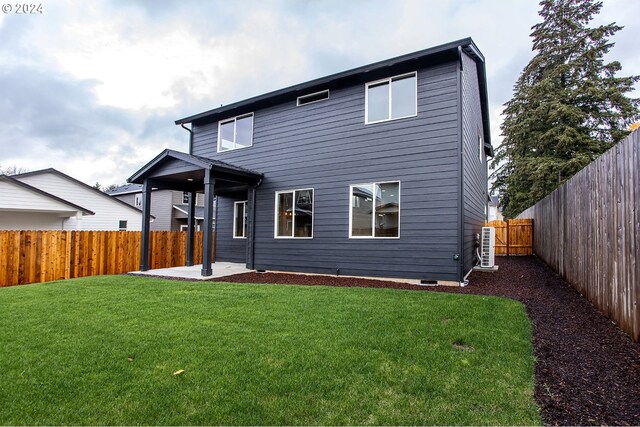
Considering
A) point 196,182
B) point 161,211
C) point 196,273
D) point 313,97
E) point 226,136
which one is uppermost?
point 313,97

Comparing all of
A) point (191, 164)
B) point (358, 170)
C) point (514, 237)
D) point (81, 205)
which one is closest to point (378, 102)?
point (358, 170)

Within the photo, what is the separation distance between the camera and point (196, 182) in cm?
1079

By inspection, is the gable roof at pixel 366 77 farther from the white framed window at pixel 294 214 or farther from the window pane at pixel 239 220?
the window pane at pixel 239 220

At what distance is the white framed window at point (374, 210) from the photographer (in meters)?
7.91

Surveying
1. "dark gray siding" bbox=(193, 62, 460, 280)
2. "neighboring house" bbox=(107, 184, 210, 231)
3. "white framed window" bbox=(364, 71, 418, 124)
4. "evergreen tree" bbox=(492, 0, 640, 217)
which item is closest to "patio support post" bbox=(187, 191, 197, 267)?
"dark gray siding" bbox=(193, 62, 460, 280)

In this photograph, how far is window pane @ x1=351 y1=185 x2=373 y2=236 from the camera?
8250mm

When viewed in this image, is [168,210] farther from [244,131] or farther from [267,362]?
[267,362]

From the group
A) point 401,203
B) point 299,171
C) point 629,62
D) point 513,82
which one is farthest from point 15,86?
point 629,62

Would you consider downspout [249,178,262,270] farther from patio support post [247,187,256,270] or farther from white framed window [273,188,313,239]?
white framed window [273,188,313,239]

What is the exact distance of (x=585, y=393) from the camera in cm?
256

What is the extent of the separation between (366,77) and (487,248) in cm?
583

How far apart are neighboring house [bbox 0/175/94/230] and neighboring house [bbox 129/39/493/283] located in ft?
22.6

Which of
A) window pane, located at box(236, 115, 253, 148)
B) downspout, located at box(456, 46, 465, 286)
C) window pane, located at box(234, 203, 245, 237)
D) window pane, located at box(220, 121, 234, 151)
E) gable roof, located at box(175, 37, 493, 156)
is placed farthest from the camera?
window pane, located at box(234, 203, 245, 237)

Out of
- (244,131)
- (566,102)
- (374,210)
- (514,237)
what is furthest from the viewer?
(566,102)
